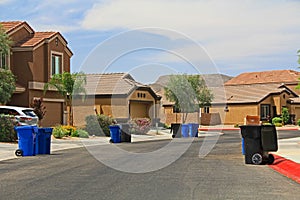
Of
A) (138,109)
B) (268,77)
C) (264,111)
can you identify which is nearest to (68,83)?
(138,109)

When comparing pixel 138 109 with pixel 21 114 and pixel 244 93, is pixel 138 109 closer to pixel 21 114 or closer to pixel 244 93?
pixel 244 93

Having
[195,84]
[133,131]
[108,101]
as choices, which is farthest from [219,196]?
[195,84]

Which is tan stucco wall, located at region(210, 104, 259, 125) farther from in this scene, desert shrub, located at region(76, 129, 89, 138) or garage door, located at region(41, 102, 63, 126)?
desert shrub, located at region(76, 129, 89, 138)

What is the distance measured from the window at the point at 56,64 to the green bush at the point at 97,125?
20.7 feet

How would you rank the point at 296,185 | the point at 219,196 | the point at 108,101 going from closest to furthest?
the point at 219,196 → the point at 296,185 → the point at 108,101

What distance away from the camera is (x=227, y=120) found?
66.2 meters

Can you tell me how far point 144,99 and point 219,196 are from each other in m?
42.0

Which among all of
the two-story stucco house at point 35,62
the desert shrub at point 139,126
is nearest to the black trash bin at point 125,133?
the desert shrub at point 139,126

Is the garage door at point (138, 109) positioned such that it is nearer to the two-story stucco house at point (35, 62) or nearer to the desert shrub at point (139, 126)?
the desert shrub at point (139, 126)

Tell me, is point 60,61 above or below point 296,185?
above

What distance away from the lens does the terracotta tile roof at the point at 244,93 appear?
64750mm

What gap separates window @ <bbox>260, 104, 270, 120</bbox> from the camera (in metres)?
64.1

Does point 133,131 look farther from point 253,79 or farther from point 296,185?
point 253,79

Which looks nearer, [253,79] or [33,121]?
[33,121]
